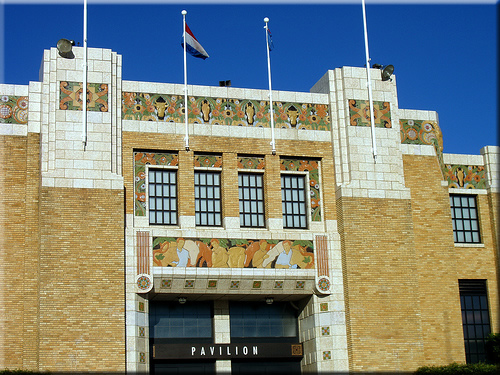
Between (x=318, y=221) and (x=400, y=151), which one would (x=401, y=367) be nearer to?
(x=318, y=221)

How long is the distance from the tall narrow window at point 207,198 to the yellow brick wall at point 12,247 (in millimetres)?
6028

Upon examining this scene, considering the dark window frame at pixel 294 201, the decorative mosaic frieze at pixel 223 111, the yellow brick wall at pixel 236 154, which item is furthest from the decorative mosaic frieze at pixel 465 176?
the dark window frame at pixel 294 201

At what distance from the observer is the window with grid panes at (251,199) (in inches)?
1171

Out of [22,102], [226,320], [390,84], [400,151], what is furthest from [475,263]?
[22,102]

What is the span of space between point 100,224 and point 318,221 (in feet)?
26.9

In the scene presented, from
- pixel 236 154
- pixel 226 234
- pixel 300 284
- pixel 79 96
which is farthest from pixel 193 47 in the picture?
pixel 300 284

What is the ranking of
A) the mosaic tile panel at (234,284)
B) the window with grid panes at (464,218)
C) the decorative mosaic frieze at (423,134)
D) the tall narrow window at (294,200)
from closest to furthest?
the mosaic tile panel at (234,284), the tall narrow window at (294,200), the decorative mosaic frieze at (423,134), the window with grid panes at (464,218)

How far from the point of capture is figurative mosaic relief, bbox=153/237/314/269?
27.8 meters

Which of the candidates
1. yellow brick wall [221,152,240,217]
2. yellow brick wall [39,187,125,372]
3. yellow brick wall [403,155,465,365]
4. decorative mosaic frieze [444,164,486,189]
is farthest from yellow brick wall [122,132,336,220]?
decorative mosaic frieze [444,164,486,189]

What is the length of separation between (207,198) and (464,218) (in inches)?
432

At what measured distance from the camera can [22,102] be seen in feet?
93.1

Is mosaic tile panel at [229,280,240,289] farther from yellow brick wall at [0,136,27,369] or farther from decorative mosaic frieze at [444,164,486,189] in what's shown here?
decorative mosaic frieze at [444,164,486,189]

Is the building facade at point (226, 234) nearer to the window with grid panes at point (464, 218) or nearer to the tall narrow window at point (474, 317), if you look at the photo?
the tall narrow window at point (474, 317)

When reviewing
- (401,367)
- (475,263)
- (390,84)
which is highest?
(390,84)
